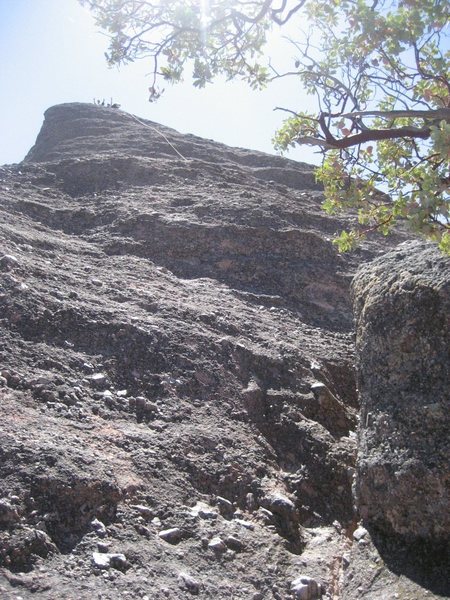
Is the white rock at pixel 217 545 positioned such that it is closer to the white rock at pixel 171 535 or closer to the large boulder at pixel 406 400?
the white rock at pixel 171 535

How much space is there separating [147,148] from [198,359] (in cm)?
694

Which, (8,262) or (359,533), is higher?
(8,262)

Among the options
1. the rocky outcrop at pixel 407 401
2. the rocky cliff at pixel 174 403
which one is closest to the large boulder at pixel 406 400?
the rocky outcrop at pixel 407 401

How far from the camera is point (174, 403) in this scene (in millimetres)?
4355

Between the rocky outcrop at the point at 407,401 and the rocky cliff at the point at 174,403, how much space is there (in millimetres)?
280

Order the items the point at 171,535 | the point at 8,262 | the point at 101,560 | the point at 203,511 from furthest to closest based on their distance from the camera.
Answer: the point at 8,262
the point at 203,511
the point at 171,535
the point at 101,560

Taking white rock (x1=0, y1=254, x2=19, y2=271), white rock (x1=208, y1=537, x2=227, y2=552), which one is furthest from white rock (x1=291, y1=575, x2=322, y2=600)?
white rock (x1=0, y1=254, x2=19, y2=271)

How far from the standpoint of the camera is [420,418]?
335cm

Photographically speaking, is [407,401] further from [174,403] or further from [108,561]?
[108,561]

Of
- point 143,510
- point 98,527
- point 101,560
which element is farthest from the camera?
point 143,510

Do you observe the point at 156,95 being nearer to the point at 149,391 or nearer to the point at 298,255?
the point at 149,391

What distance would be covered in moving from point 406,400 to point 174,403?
156cm

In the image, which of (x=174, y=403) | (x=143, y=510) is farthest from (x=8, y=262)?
(x=143, y=510)

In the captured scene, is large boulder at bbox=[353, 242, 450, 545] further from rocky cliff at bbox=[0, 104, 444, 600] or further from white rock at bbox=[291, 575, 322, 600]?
white rock at bbox=[291, 575, 322, 600]
